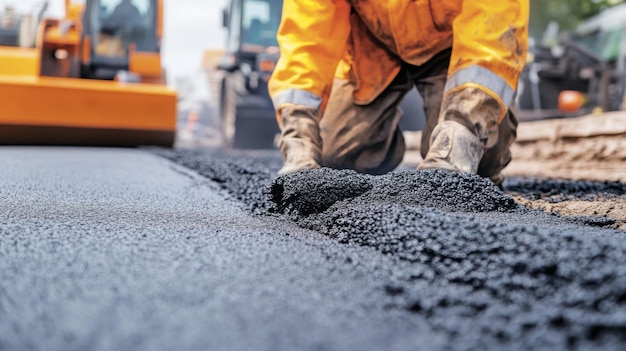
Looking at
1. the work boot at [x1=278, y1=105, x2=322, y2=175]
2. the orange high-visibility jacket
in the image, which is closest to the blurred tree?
the orange high-visibility jacket

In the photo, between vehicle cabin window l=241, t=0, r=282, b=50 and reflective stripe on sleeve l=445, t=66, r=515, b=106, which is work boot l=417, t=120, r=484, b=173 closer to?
Result: reflective stripe on sleeve l=445, t=66, r=515, b=106

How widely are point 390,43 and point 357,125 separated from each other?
0.40 m

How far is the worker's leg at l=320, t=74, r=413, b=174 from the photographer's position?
2701 millimetres

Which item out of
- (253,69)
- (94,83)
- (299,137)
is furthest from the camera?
(253,69)

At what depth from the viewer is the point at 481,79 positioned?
198 centimetres

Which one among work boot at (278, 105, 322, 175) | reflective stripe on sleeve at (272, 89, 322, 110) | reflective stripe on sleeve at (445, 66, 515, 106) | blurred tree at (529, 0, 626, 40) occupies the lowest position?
work boot at (278, 105, 322, 175)

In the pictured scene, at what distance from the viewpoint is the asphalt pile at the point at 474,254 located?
0.77 metres

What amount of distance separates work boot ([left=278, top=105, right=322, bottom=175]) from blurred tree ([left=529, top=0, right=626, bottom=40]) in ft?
63.2

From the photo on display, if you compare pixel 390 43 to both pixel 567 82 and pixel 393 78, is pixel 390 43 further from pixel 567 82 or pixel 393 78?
pixel 567 82

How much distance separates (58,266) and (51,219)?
0.51 metres

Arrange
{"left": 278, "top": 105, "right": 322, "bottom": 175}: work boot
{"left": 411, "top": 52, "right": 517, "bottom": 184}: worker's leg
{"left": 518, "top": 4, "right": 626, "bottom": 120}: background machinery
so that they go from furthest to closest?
1. {"left": 518, "top": 4, "right": 626, "bottom": 120}: background machinery
2. {"left": 411, "top": 52, "right": 517, "bottom": 184}: worker's leg
3. {"left": 278, "top": 105, "right": 322, "bottom": 175}: work boot

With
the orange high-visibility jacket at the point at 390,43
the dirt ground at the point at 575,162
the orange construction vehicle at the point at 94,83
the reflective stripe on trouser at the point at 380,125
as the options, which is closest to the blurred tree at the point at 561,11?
the orange construction vehicle at the point at 94,83

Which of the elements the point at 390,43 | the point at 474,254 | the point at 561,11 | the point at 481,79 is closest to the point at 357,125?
the point at 390,43

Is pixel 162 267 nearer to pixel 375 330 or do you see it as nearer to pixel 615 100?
pixel 375 330
